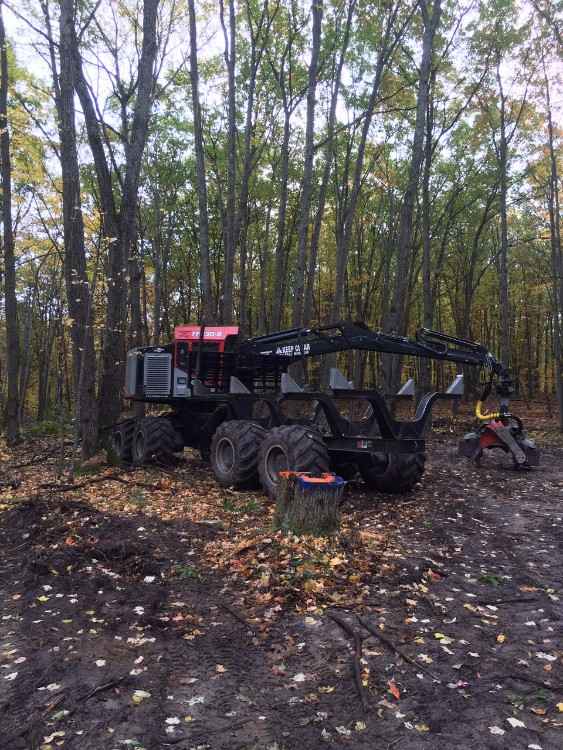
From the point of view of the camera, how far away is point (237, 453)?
345 inches

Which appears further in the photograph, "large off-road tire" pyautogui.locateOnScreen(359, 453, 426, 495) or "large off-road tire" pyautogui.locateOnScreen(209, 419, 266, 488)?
"large off-road tire" pyautogui.locateOnScreen(209, 419, 266, 488)

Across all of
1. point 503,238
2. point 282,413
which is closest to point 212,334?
point 282,413

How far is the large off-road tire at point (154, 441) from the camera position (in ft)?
35.3

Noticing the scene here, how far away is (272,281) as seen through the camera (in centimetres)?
3275

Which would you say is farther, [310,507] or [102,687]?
[310,507]

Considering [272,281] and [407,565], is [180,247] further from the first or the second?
[407,565]

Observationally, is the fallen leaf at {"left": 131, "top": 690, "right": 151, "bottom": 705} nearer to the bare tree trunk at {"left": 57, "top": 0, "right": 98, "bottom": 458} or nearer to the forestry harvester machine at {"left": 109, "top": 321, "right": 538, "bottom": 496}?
the forestry harvester machine at {"left": 109, "top": 321, "right": 538, "bottom": 496}

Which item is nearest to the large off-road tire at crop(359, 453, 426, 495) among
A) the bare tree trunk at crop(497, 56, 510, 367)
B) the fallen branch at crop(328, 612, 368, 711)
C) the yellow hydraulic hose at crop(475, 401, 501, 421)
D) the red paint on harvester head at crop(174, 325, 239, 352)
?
the yellow hydraulic hose at crop(475, 401, 501, 421)

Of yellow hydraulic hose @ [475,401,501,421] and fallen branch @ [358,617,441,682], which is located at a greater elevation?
yellow hydraulic hose @ [475,401,501,421]

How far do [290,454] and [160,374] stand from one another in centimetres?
449

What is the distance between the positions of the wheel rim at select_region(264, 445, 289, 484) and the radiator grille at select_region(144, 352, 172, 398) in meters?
3.67

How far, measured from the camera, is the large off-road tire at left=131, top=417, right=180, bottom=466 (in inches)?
424

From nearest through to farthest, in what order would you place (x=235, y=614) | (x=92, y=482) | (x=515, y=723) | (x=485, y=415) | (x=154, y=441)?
(x=515, y=723), (x=235, y=614), (x=92, y=482), (x=154, y=441), (x=485, y=415)

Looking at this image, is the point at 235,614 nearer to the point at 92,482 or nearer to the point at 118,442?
the point at 92,482
